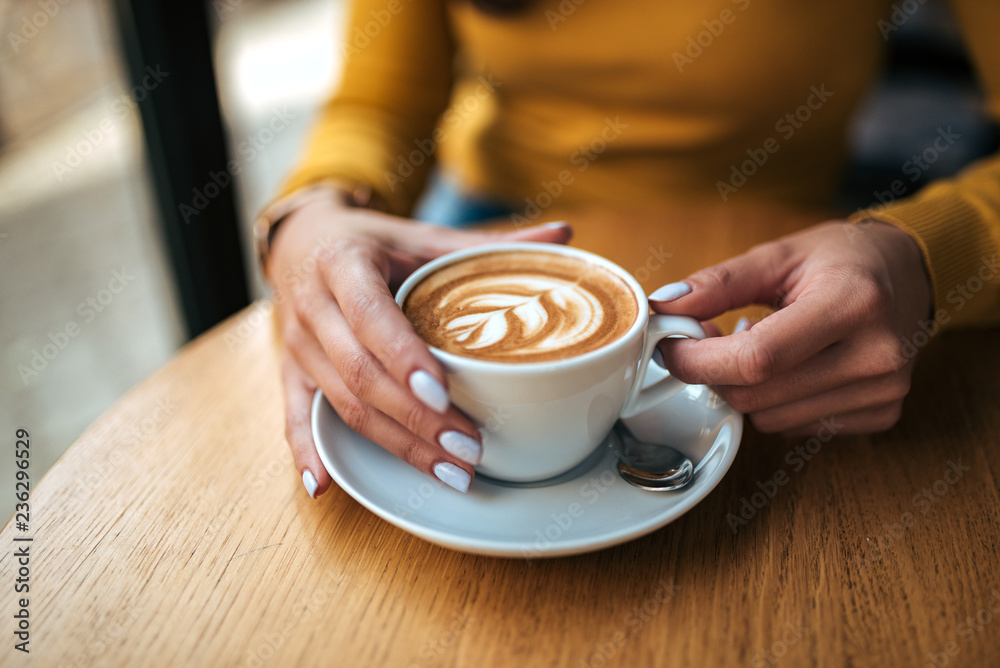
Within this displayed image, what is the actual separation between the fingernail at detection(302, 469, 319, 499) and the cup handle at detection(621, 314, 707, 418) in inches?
14.9

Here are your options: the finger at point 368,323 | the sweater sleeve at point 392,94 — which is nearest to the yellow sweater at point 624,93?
the sweater sleeve at point 392,94

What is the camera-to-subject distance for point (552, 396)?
0.71 meters

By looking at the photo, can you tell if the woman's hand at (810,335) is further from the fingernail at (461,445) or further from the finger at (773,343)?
the fingernail at (461,445)

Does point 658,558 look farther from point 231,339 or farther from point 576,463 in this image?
point 231,339

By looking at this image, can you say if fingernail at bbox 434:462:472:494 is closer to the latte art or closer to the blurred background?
the latte art

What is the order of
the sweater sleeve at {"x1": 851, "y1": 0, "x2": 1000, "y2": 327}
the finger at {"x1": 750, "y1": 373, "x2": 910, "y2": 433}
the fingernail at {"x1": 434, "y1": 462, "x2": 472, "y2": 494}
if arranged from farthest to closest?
the sweater sleeve at {"x1": 851, "y1": 0, "x2": 1000, "y2": 327}
the finger at {"x1": 750, "y1": 373, "x2": 910, "y2": 433}
the fingernail at {"x1": 434, "y1": 462, "x2": 472, "y2": 494}

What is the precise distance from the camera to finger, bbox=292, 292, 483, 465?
0.73m

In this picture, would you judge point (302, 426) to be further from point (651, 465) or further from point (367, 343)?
point (651, 465)

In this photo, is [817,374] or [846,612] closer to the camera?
[846,612]

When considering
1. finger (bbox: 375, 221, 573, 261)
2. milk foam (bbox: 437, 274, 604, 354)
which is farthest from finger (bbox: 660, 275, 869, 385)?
finger (bbox: 375, 221, 573, 261)

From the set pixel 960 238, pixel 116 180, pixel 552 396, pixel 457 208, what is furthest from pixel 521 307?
pixel 116 180

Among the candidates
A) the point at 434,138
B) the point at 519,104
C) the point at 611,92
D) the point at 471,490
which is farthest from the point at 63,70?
the point at 471,490

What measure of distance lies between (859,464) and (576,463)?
0.36 metres

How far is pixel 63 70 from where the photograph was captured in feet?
6.42
